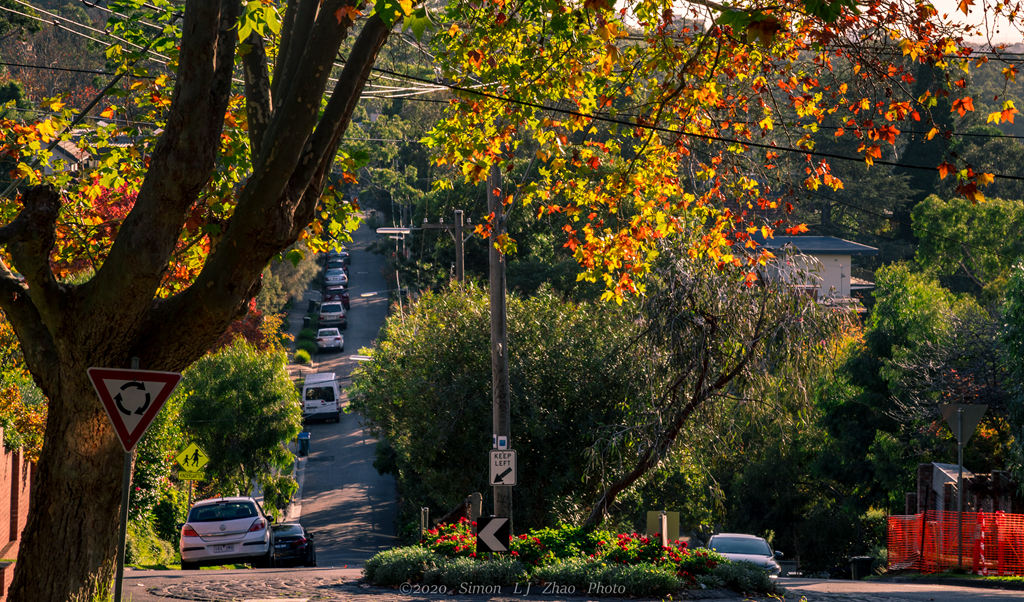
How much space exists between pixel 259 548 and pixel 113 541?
541 inches

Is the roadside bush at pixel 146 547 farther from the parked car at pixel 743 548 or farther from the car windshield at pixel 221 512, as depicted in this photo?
the parked car at pixel 743 548

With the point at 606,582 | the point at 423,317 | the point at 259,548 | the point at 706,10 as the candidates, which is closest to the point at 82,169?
the point at 706,10

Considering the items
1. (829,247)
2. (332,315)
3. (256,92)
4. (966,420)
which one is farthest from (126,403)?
(332,315)

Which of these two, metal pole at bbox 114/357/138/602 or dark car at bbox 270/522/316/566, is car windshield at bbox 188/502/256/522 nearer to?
dark car at bbox 270/522/316/566

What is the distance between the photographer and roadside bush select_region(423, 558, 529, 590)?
15547 mm

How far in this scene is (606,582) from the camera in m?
15.0

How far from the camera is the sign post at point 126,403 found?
8172 mm

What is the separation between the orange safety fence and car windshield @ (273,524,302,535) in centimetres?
1392

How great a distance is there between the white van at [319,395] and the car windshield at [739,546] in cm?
3276

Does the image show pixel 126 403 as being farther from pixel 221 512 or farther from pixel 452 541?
pixel 221 512

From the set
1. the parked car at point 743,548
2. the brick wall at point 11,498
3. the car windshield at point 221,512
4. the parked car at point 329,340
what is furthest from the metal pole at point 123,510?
the parked car at point 329,340

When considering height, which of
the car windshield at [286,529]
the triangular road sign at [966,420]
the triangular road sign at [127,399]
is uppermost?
the triangular road sign at [127,399]

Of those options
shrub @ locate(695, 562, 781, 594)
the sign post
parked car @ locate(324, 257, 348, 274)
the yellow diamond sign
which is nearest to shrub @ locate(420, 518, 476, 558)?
shrub @ locate(695, 562, 781, 594)

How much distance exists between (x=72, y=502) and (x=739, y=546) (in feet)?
53.3
